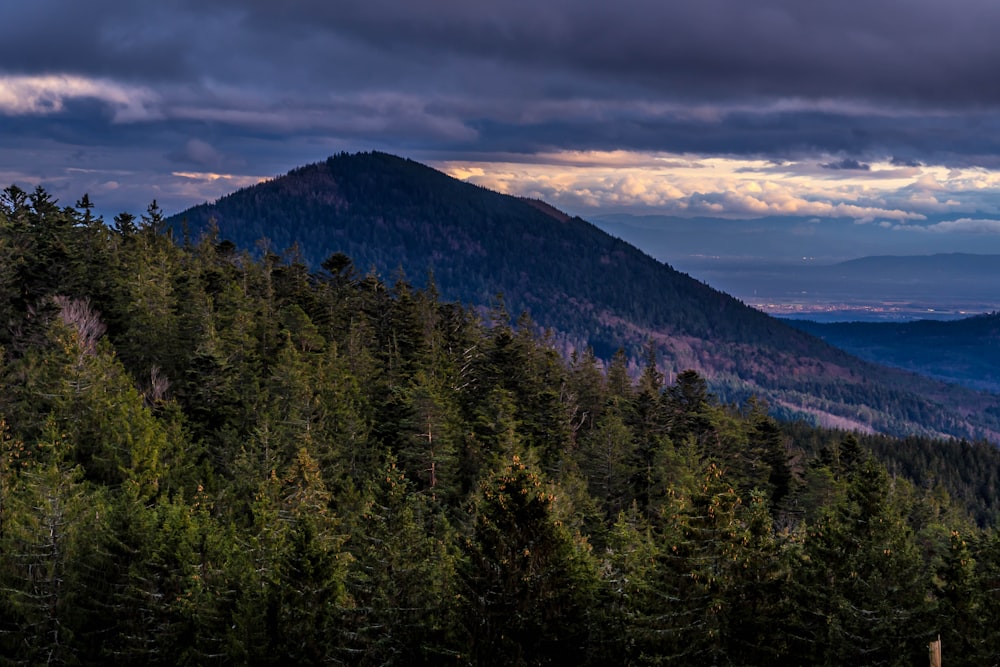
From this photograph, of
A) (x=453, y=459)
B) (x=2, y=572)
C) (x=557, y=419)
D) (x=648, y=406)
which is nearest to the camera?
(x=2, y=572)

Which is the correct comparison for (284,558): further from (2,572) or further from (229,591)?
(2,572)

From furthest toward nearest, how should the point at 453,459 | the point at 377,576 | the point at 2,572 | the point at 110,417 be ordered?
the point at 453,459 < the point at 110,417 < the point at 2,572 < the point at 377,576

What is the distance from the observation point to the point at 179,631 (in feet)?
108

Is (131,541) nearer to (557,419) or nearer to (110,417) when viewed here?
(110,417)

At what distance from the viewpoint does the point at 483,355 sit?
82.5 meters

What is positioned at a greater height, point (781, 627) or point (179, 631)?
point (781, 627)

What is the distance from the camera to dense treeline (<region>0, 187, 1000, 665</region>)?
2742 cm

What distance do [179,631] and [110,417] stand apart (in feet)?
73.0

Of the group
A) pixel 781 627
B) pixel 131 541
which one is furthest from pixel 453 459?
pixel 781 627

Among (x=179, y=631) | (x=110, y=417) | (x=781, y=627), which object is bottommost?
(x=179, y=631)

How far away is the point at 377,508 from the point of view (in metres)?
40.1

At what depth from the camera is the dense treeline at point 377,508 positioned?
27.4 metres

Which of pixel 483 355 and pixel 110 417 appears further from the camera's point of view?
pixel 483 355

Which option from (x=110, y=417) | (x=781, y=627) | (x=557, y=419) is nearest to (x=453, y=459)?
(x=557, y=419)
